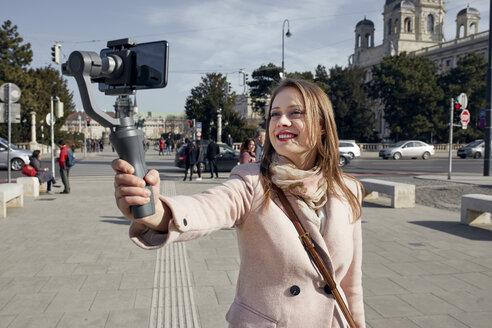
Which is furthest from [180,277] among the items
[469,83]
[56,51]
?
[469,83]

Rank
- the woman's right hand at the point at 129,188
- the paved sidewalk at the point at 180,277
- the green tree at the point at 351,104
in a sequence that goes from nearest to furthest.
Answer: the woman's right hand at the point at 129,188 < the paved sidewalk at the point at 180,277 < the green tree at the point at 351,104

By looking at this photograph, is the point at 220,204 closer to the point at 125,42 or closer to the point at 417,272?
the point at 125,42

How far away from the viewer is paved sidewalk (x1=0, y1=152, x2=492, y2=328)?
4.03 m

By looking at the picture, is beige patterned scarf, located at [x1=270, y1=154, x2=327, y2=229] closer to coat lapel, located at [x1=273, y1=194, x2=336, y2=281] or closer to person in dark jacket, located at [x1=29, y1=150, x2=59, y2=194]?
coat lapel, located at [x1=273, y1=194, x2=336, y2=281]

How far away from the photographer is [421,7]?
9381 cm

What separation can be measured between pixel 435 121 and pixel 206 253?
159ft

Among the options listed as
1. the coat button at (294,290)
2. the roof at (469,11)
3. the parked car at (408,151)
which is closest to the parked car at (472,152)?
the parked car at (408,151)

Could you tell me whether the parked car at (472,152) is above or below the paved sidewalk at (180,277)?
above

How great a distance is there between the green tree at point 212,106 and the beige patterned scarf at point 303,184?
152 feet

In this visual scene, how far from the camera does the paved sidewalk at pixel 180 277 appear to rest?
4.03m

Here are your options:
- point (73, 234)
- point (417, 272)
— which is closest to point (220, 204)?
point (417, 272)

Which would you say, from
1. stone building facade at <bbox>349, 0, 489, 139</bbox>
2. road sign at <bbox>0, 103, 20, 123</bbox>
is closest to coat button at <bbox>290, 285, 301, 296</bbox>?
road sign at <bbox>0, 103, 20, 123</bbox>

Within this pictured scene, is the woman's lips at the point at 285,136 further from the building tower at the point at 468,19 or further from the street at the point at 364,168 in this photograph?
the building tower at the point at 468,19

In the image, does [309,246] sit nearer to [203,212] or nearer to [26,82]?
[203,212]
